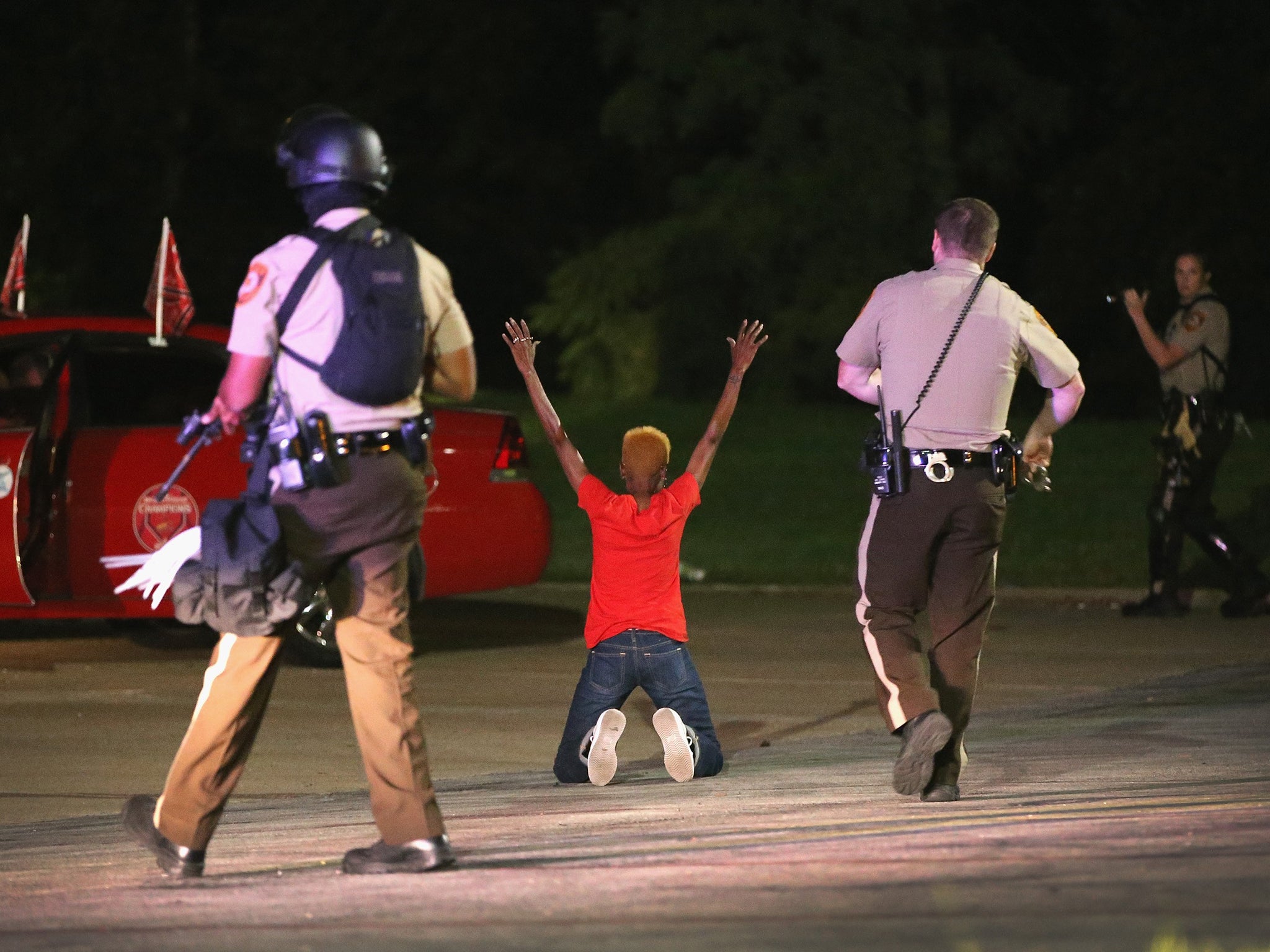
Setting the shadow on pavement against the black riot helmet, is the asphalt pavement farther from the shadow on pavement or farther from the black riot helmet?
the black riot helmet

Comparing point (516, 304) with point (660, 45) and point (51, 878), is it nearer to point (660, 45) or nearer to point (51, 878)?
point (660, 45)

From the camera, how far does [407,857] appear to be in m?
5.51

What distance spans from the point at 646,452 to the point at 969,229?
4.74 ft

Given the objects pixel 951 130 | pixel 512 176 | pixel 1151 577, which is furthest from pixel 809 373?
pixel 1151 577

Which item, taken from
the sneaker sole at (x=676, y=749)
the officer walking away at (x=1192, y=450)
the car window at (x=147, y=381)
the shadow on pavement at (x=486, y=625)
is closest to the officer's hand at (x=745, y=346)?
the sneaker sole at (x=676, y=749)

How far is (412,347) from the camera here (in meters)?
5.49

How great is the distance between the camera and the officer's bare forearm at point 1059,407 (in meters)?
6.90

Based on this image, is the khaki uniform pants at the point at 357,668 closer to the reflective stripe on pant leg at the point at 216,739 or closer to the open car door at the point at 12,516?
the reflective stripe on pant leg at the point at 216,739

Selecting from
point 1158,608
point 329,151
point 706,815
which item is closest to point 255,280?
point 329,151

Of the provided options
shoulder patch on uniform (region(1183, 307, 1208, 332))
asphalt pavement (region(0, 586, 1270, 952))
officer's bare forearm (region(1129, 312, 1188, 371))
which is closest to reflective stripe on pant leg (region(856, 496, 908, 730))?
asphalt pavement (region(0, 586, 1270, 952))

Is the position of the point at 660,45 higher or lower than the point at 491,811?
higher

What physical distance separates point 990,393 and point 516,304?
4893cm

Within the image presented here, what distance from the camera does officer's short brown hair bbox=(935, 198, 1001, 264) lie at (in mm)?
6941

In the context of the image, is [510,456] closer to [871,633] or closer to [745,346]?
[745,346]
